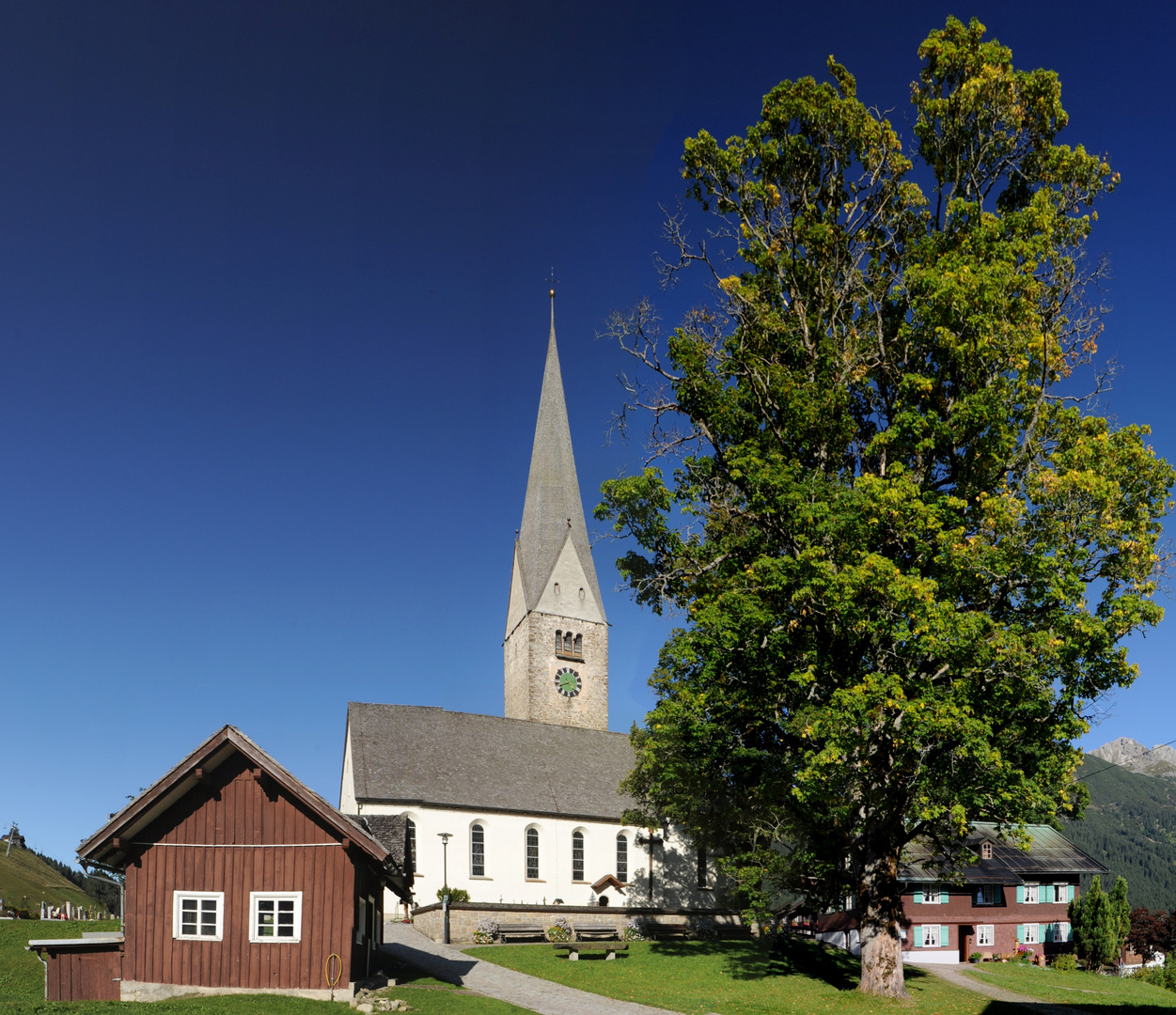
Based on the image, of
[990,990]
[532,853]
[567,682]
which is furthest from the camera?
[567,682]

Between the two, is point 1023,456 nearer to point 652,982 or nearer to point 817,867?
point 817,867

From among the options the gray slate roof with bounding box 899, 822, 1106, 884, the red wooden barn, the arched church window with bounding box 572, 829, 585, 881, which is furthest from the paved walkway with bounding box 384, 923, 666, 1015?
the arched church window with bounding box 572, 829, 585, 881

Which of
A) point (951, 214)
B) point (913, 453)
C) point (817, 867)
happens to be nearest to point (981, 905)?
point (817, 867)

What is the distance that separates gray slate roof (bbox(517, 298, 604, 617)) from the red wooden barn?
142ft

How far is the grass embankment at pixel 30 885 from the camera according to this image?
46469mm

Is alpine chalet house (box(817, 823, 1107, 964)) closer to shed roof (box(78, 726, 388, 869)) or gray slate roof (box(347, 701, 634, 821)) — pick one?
gray slate roof (box(347, 701, 634, 821))

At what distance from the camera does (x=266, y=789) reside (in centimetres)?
2008

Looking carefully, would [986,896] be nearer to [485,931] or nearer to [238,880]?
[485,931]

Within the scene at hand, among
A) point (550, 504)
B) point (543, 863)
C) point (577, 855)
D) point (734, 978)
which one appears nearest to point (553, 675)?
point (550, 504)

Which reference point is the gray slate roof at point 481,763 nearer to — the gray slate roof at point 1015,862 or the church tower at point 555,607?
the church tower at point 555,607

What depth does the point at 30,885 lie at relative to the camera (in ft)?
175

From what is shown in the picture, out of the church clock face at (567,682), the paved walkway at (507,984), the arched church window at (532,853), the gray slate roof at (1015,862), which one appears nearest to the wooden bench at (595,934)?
the paved walkway at (507,984)

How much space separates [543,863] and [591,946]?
17.7 meters

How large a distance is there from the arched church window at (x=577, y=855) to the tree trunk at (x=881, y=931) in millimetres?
28382
